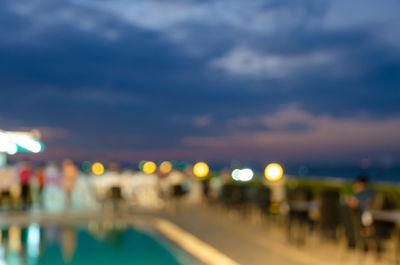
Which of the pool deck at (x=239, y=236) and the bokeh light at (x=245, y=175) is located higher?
the bokeh light at (x=245, y=175)

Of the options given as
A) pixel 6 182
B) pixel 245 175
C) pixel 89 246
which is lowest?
pixel 89 246

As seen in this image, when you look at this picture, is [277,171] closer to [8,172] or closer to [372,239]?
[8,172]

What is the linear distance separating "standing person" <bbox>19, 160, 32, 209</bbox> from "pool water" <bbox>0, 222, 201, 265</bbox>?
2042mm

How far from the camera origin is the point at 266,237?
35.4ft

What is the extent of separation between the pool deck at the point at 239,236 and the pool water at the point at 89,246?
62cm

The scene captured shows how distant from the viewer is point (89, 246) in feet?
38.1

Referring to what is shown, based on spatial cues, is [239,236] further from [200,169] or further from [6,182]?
[200,169]

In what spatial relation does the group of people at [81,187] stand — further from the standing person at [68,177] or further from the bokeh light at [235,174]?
the bokeh light at [235,174]

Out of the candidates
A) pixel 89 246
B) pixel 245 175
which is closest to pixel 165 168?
pixel 245 175

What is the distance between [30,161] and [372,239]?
1251 centimetres

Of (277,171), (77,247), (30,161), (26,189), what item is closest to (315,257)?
(77,247)

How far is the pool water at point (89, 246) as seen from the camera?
1014 cm

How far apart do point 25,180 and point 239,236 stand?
797 cm

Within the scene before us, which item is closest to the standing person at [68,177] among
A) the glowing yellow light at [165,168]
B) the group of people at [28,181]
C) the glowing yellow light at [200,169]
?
the group of people at [28,181]
